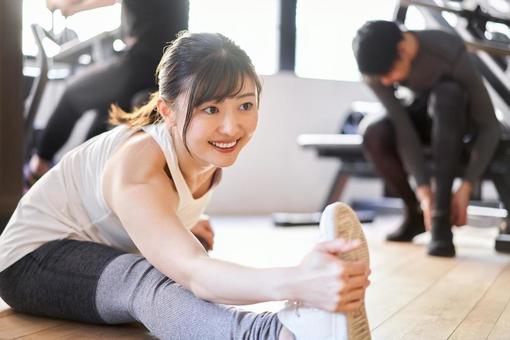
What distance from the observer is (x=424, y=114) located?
2.43 metres

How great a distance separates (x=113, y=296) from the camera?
1089 millimetres

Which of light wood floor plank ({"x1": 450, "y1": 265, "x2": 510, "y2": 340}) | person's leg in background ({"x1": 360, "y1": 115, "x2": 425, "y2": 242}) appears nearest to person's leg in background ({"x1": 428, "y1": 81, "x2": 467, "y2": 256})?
person's leg in background ({"x1": 360, "y1": 115, "x2": 425, "y2": 242})

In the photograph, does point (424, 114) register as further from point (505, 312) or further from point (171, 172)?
point (171, 172)

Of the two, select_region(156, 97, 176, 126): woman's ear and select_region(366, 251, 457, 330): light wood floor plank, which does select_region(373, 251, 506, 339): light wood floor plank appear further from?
select_region(156, 97, 176, 126): woman's ear

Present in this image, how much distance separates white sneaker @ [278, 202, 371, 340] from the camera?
0.82m

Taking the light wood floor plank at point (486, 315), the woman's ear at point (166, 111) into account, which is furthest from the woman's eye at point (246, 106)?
the light wood floor plank at point (486, 315)

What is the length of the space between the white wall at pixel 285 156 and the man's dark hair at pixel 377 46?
5.23ft

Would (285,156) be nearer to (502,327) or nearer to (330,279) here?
(502,327)

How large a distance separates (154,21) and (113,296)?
1.04 metres

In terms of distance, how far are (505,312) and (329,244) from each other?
747mm

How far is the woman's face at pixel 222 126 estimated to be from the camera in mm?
1032

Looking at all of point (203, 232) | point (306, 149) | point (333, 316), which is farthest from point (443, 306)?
point (306, 149)

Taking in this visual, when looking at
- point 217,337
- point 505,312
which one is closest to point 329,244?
point 217,337

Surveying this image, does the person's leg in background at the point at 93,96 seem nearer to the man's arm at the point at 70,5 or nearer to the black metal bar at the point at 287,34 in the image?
the man's arm at the point at 70,5
